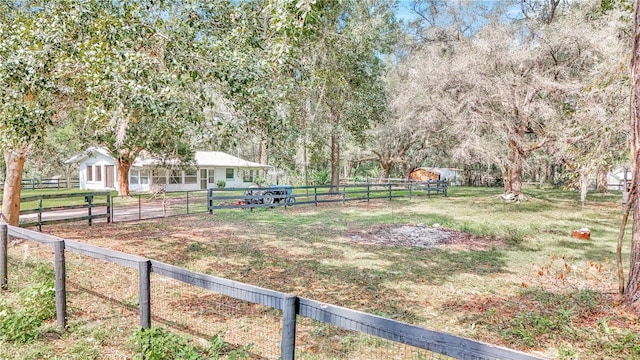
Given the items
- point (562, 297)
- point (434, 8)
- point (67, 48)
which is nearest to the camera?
point (67, 48)

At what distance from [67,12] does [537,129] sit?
61.1ft

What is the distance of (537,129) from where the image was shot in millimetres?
18188

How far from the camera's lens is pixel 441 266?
25.2 ft

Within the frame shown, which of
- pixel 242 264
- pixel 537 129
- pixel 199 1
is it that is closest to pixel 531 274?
pixel 242 264

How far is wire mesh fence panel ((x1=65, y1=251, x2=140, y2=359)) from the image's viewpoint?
4051 mm

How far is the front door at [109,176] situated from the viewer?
29311 mm

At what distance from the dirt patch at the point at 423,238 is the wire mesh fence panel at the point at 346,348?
5477mm

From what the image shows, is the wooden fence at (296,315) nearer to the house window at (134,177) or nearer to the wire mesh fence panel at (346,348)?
the wire mesh fence panel at (346,348)

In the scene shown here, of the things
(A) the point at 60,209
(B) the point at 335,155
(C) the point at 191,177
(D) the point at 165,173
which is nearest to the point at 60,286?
(A) the point at 60,209

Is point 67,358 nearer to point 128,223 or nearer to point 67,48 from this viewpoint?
point 67,48

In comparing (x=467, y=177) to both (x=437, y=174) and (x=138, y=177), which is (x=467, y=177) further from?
(x=138, y=177)

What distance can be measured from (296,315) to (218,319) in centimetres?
241

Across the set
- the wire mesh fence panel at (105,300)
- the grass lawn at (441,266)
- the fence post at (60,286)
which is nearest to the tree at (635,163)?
the grass lawn at (441,266)

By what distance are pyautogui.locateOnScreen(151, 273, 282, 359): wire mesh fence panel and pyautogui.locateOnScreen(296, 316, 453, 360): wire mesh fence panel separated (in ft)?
1.00
